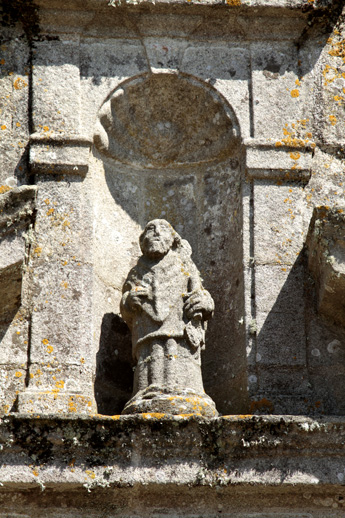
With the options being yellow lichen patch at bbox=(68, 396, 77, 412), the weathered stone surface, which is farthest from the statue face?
yellow lichen patch at bbox=(68, 396, 77, 412)

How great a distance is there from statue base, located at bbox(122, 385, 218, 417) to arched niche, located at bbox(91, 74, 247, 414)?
17.2 inches

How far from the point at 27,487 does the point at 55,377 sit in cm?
73

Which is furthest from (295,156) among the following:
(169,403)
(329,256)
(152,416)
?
(152,416)

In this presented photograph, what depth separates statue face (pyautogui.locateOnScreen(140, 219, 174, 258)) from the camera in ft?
21.1

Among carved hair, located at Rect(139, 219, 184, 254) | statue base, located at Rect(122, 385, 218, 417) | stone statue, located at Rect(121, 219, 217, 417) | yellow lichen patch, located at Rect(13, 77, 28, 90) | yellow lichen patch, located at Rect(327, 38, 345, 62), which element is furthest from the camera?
yellow lichen patch, located at Rect(327, 38, 345, 62)

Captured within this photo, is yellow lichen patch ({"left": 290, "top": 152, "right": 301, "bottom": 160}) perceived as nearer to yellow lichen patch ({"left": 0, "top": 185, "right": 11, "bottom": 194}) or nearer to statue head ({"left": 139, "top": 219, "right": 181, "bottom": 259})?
statue head ({"left": 139, "top": 219, "right": 181, "bottom": 259})

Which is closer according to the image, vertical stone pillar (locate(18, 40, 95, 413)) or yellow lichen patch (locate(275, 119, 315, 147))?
vertical stone pillar (locate(18, 40, 95, 413))

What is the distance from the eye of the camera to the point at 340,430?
5676 millimetres

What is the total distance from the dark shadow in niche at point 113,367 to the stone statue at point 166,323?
0.81 ft

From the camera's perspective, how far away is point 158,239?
6.46 meters

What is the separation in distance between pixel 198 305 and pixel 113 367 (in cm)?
68

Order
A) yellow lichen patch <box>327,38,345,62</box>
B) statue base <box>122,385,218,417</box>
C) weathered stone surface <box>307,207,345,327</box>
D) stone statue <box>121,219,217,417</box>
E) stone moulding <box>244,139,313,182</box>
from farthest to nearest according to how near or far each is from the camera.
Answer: yellow lichen patch <box>327,38,345,62</box> < stone moulding <box>244,139,313,182</box> < weathered stone surface <box>307,207,345,327</box> < stone statue <box>121,219,217,417</box> < statue base <box>122,385,218,417</box>

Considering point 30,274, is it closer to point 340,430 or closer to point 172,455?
point 172,455

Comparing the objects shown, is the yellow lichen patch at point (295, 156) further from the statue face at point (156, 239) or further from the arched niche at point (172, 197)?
the statue face at point (156, 239)
